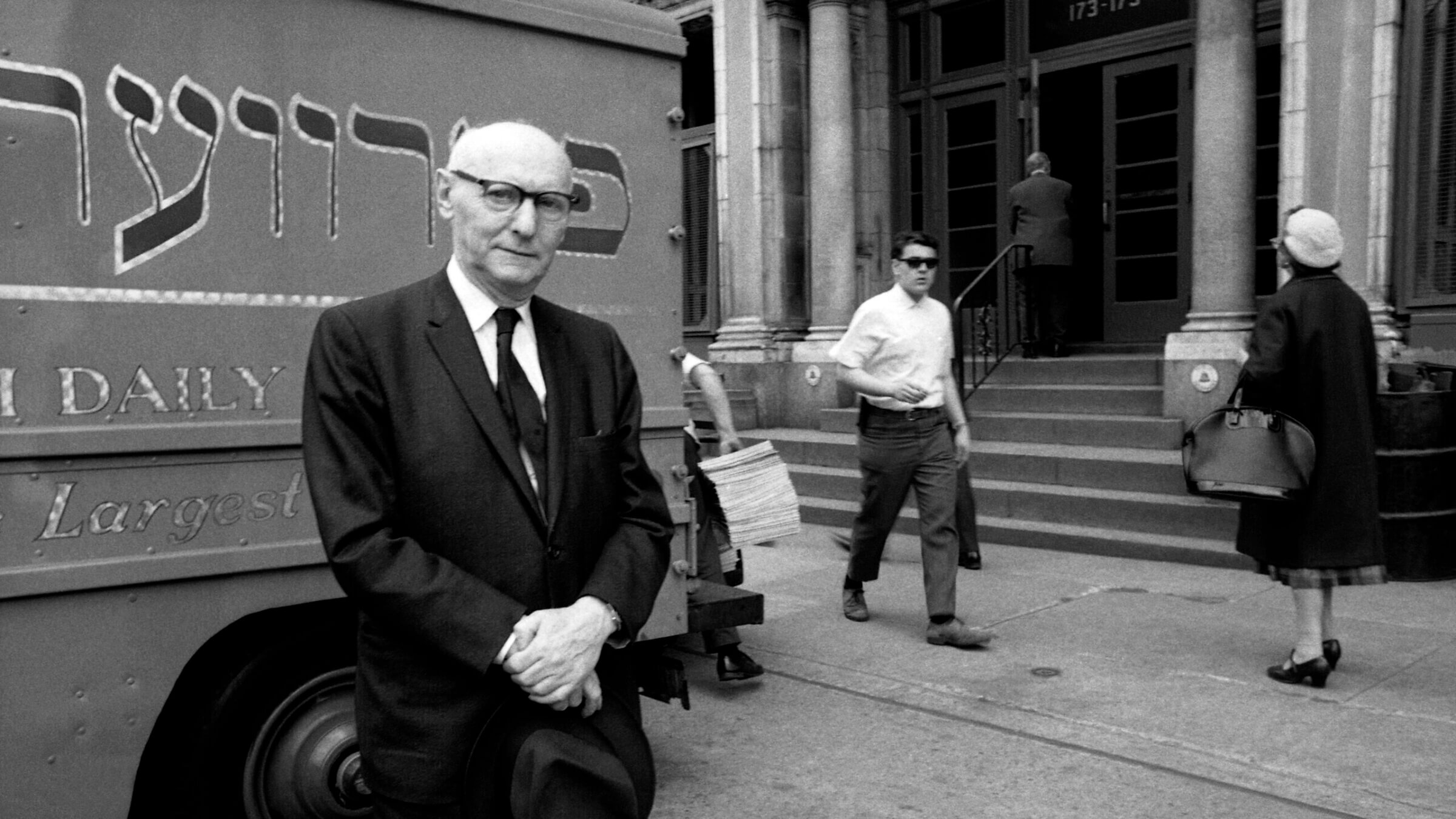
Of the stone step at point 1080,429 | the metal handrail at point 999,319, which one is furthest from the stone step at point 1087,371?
the stone step at point 1080,429

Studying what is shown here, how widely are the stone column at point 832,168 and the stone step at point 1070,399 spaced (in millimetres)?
2017

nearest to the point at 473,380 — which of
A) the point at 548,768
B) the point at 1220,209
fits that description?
the point at 548,768

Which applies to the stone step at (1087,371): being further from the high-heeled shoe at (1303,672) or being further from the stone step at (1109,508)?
the high-heeled shoe at (1303,672)

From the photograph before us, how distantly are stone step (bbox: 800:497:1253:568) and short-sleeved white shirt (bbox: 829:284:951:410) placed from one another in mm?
2105

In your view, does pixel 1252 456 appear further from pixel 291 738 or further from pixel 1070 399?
pixel 1070 399

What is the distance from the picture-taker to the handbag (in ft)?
15.7

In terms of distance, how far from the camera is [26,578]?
111 inches

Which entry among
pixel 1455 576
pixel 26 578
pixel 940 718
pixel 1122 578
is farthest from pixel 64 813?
pixel 1455 576

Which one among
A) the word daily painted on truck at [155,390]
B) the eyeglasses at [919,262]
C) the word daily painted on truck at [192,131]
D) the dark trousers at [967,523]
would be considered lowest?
the dark trousers at [967,523]

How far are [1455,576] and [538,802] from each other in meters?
6.67

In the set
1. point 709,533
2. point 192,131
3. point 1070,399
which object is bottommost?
point 709,533

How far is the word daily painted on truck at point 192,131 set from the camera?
285 centimetres

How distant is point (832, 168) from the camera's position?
11.6m

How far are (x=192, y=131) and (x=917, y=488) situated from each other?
3.85 metres
